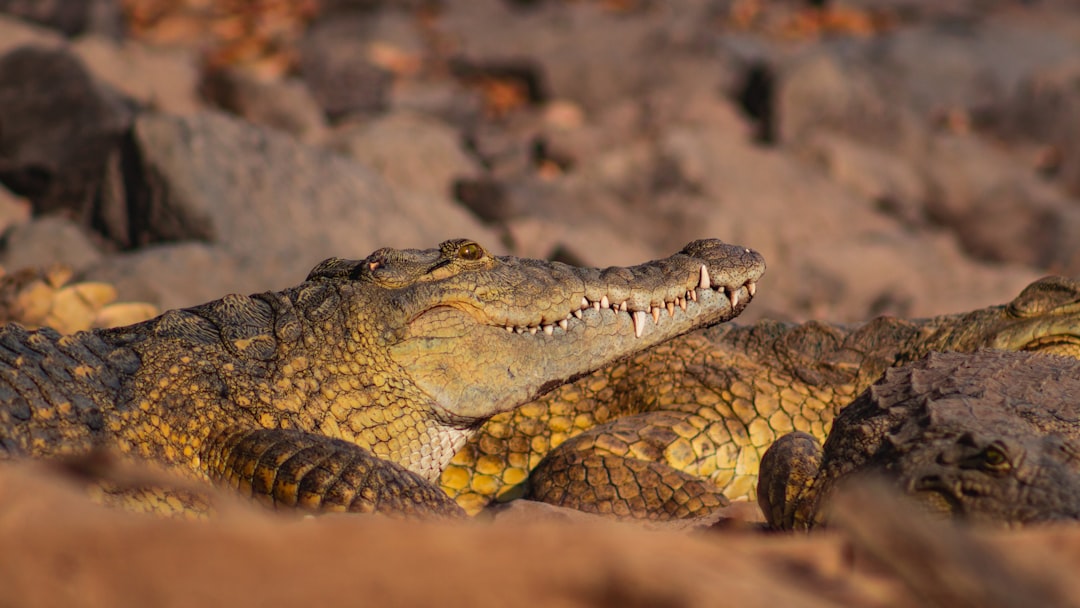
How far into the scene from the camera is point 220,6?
16.2 metres

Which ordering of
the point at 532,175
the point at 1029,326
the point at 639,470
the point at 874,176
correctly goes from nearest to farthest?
the point at 639,470 < the point at 1029,326 < the point at 532,175 < the point at 874,176

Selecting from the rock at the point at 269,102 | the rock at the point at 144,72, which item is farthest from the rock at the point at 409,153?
the rock at the point at 144,72

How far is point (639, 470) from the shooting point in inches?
186

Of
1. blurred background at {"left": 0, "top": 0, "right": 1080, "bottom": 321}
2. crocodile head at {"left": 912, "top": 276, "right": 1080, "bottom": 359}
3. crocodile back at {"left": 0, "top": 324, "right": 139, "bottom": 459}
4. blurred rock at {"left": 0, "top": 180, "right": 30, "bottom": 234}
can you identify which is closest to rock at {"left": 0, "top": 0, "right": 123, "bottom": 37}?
blurred background at {"left": 0, "top": 0, "right": 1080, "bottom": 321}

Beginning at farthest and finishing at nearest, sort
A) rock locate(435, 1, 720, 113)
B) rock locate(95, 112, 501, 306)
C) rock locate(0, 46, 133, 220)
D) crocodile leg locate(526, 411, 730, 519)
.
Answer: rock locate(435, 1, 720, 113), rock locate(0, 46, 133, 220), rock locate(95, 112, 501, 306), crocodile leg locate(526, 411, 730, 519)

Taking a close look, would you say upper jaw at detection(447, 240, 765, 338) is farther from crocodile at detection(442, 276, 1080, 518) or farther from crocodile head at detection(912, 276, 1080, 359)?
crocodile head at detection(912, 276, 1080, 359)

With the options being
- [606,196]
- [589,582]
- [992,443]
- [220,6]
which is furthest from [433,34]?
[589,582]

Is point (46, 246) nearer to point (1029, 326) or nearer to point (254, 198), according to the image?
point (254, 198)

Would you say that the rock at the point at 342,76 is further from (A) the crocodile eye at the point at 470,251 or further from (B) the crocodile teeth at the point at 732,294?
(B) the crocodile teeth at the point at 732,294

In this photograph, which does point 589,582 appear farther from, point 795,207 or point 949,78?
point 949,78

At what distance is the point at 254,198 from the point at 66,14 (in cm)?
616

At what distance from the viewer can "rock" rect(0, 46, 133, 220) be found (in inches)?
354

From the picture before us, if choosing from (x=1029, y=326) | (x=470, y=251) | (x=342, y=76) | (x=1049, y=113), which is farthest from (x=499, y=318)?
(x=1049, y=113)

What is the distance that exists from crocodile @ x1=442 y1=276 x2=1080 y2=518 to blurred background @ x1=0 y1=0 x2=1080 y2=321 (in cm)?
245
